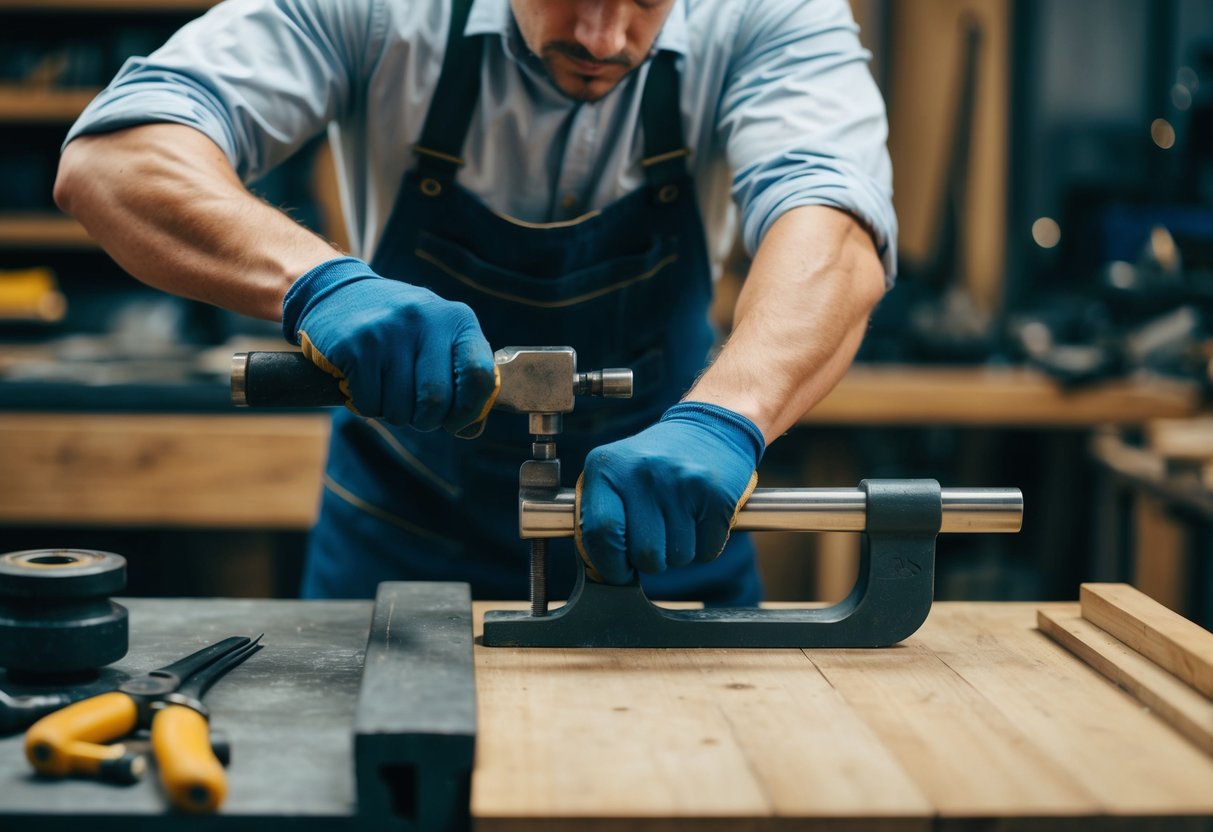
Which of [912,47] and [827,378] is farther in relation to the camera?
[912,47]

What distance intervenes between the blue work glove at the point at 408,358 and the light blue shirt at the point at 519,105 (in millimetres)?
468

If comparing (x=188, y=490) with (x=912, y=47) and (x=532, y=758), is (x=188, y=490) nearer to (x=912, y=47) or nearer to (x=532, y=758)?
(x=532, y=758)

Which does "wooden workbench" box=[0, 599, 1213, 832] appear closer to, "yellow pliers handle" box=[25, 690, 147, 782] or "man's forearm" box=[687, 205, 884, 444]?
"yellow pliers handle" box=[25, 690, 147, 782]

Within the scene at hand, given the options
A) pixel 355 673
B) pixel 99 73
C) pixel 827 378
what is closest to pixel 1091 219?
pixel 827 378

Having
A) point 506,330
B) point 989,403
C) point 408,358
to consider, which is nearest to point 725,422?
point 408,358

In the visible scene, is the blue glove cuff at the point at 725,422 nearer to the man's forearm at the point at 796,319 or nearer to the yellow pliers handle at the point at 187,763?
the man's forearm at the point at 796,319

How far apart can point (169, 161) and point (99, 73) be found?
264cm

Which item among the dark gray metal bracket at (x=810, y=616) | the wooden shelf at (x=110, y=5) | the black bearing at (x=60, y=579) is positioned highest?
the wooden shelf at (x=110, y=5)

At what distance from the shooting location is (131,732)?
966 millimetres

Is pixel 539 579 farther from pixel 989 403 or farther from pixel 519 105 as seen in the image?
pixel 989 403

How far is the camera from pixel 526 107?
1671 millimetres

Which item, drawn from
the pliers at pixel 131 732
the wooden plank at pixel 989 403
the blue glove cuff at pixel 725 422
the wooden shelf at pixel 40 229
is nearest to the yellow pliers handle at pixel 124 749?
the pliers at pixel 131 732

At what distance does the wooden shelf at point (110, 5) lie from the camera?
3.67m

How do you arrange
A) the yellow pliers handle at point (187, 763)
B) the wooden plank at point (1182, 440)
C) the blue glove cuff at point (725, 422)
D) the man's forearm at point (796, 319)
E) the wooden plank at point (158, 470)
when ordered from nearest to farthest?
the yellow pliers handle at point (187, 763)
the blue glove cuff at point (725, 422)
the man's forearm at point (796, 319)
the wooden plank at point (1182, 440)
the wooden plank at point (158, 470)
